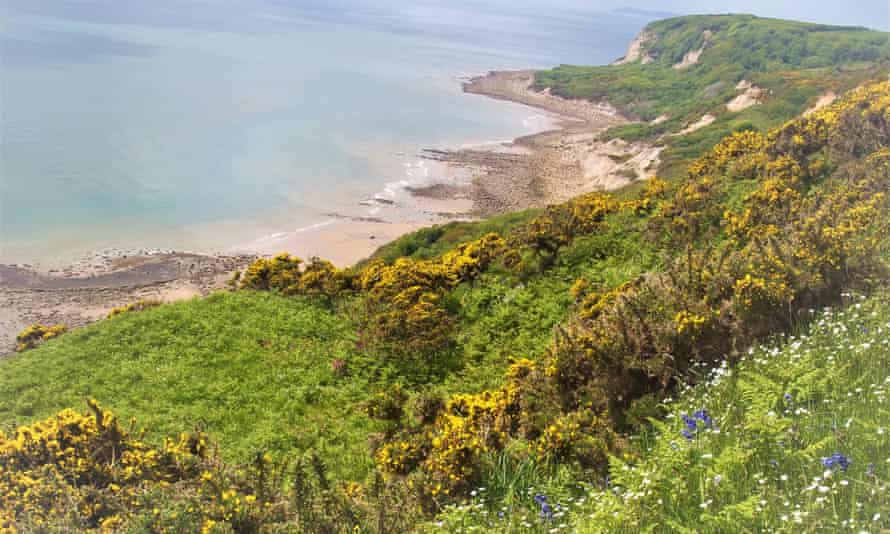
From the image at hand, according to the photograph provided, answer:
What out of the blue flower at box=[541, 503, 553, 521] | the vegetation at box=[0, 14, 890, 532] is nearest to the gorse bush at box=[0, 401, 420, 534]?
the vegetation at box=[0, 14, 890, 532]

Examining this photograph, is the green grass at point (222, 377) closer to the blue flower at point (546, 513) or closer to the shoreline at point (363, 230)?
the blue flower at point (546, 513)

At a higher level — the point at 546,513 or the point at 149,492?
the point at 546,513

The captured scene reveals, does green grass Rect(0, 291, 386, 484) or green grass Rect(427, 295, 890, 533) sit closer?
green grass Rect(427, 295, 890, 533)

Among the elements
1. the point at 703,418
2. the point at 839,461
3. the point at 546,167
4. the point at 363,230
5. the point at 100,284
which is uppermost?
the point at 839,461

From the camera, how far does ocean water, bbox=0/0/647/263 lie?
3856cm

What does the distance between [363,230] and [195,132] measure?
97.4ft

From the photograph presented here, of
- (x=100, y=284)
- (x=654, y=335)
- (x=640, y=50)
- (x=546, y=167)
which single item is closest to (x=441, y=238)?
(x=100, y=284)

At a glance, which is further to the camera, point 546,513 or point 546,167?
point 546,167

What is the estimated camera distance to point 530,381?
29.9ft

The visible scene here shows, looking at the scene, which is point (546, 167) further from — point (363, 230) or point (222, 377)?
point (222, 377)

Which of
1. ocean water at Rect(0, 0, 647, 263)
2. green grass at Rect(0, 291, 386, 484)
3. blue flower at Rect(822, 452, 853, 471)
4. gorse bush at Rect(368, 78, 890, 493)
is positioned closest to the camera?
blue flower at Rect(822, 452, 853, 471)

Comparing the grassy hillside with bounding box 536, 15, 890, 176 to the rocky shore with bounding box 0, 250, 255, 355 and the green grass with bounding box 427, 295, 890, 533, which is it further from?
the green grass with bounding box 427, 295, 890, 533

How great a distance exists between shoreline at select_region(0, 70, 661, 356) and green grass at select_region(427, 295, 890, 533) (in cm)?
2239

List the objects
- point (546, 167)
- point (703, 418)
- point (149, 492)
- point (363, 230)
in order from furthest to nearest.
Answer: point (546, 167), point (363, 230), point (149, 492), point (703, 418)
